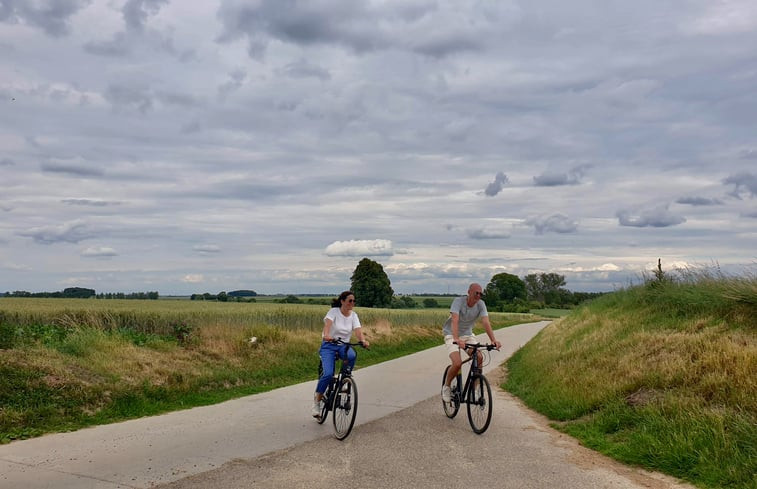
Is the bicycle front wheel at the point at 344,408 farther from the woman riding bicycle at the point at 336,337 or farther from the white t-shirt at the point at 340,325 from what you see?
the white t-shirt at the point at 340,325

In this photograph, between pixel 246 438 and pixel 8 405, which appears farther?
pixel 8 405

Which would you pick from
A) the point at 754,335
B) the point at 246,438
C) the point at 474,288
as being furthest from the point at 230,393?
the point at 754,335

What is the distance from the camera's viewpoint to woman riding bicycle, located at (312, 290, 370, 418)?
30.2ft

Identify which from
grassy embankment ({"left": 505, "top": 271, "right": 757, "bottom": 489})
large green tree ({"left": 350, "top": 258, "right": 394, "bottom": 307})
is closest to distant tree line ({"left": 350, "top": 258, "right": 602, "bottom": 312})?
large green tree ({"left": 350, "top": 258, "right": 394, "bottom": 307})

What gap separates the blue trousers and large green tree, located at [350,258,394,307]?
66911 mm

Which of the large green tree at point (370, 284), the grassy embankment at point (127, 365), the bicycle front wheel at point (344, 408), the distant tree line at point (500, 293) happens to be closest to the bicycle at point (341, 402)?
the bicycle front wheel at point (344, 408)

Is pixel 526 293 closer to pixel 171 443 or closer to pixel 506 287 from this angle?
pixel 506 287

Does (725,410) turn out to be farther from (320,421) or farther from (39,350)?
(39,350)

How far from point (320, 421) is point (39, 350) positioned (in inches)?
251

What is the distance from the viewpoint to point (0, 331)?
1284cm

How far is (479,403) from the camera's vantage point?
8969mm

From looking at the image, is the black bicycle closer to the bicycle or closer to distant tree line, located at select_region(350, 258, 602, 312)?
the bicycle

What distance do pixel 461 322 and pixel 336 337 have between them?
2061 mm

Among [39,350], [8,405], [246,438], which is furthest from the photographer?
[39,350]
